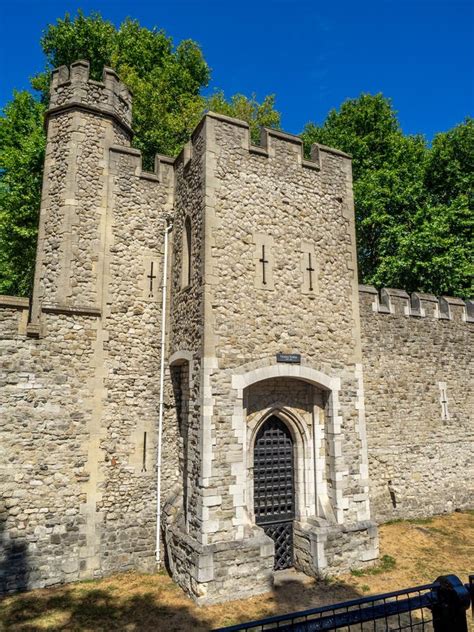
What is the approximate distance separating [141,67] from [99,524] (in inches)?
686

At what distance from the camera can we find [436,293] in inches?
623

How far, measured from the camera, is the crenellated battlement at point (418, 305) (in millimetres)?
12289

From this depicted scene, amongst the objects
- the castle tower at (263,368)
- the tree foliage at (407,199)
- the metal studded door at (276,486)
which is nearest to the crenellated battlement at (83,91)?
the castle tower at (263,368)

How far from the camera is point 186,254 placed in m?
9.62

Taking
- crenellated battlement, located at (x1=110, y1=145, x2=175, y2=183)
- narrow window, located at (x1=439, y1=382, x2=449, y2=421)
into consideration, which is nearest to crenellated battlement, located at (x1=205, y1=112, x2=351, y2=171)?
crenellated battlement, located at (x1=110, y1=145, x2=175, y2=183)

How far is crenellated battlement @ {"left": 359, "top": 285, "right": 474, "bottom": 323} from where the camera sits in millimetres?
12289

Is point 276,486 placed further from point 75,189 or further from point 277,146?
point 75,189

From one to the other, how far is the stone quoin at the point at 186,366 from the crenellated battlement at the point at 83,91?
2.4 inches

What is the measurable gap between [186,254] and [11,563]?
6995 millimetres

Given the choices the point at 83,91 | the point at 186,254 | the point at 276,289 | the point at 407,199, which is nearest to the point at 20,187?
the point at 83,91

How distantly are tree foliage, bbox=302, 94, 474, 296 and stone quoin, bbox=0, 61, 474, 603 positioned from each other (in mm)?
6300

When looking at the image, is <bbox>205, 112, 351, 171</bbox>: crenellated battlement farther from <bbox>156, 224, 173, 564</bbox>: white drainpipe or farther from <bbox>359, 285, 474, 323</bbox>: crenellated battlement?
<bbox>359, 285, 474, 323</bbox>: crenellated battlement

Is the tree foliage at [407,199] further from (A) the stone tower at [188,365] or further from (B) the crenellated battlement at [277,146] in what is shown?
(B) the crenellated battlement at [277,146]

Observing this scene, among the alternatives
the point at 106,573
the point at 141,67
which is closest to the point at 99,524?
the point at 106,573
